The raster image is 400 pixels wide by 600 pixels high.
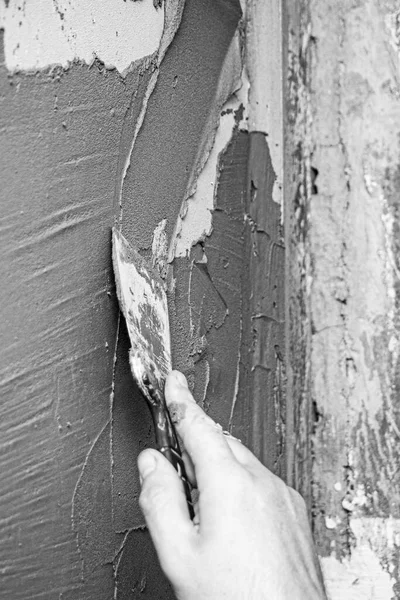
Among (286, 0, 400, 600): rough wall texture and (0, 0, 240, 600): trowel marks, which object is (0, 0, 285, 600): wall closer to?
(0, 0, 240, 600): trowel marks

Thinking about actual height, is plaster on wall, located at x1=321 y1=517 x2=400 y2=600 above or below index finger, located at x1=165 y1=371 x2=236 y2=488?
below

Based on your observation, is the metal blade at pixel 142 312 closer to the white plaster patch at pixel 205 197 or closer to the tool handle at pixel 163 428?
the tool handle at pixel 163 428

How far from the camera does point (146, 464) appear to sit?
80 cm

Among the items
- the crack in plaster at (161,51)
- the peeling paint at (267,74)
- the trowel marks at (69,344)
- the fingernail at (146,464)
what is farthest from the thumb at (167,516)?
the peeling paint at (267,74)

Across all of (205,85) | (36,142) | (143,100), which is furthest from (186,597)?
(205,85)

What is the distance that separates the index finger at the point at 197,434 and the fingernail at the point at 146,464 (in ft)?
0.13

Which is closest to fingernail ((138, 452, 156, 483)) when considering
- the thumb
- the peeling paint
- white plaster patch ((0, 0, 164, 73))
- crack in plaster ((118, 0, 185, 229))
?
the thumb

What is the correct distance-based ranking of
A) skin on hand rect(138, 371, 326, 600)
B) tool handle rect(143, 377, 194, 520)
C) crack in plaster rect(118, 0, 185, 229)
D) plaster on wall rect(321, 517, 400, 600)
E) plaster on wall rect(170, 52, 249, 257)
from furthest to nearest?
plaster on wall rect(321, 517, 400, 600)
plaster on wall rect(170, 52, 249, 257)
crack in plaster rect(118, 0, 185, 229)
tool handle rect(143, 377, 194, 520)
skin on hand rect(138, 371, 326, 600)

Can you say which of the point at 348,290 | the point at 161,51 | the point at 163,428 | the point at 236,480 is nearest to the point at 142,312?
the point at 163,428

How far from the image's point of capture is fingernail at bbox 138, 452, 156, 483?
0.80m

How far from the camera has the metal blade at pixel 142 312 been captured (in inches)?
34.3

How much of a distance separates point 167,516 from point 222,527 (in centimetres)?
6

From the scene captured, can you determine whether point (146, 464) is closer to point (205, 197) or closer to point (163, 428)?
point (163, 428)

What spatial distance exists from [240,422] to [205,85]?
560 millimetres
